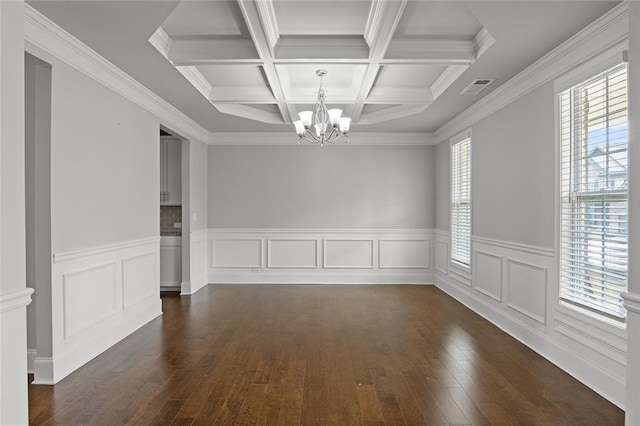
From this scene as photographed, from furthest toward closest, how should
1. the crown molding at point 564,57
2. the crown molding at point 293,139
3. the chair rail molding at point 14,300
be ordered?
the crown molding at point 293,139 → the crown molding at point 564,57 → the chair rail molding at point 14,300

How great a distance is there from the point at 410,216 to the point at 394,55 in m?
4.16

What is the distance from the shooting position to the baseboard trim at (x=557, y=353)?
2957 millimetres

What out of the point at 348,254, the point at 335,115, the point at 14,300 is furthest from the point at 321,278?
the point at 14,300

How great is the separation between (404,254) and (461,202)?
1731mm

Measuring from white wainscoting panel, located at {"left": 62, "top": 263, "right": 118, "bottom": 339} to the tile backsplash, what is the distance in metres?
2.82

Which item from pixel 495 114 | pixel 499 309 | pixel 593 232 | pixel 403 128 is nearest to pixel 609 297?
pixel 593 232

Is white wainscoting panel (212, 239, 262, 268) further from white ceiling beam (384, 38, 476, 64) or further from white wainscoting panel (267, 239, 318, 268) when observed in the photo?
white ceiling beam (384, 38, 476, 64)

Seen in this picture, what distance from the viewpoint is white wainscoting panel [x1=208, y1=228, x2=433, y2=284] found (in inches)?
300

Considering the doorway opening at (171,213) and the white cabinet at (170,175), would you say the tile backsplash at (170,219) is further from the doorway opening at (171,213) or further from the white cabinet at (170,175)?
the white cabinet at (170,175)

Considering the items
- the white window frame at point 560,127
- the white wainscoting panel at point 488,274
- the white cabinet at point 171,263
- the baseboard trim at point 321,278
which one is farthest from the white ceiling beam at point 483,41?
the white cabinet at point 171,263

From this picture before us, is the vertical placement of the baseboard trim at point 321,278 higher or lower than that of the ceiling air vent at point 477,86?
lower

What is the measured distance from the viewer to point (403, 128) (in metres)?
7.14

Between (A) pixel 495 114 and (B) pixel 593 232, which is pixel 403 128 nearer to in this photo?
(A) pixel 495 114

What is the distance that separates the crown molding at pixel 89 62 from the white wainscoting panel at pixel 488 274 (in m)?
4.33
